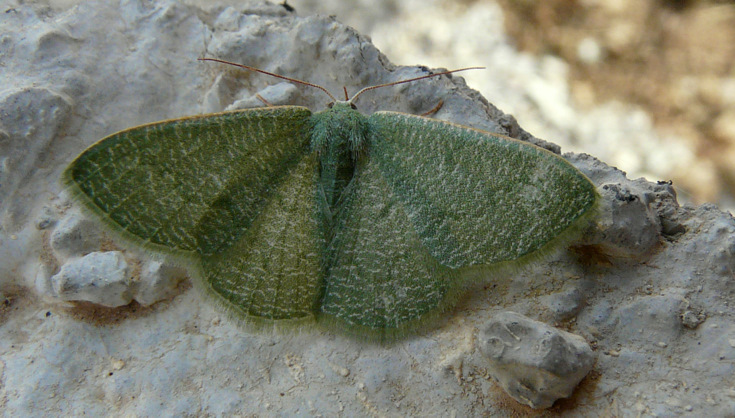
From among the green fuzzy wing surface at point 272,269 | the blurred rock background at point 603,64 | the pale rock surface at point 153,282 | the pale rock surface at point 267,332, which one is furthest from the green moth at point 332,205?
the blurred rock background at point 603,64


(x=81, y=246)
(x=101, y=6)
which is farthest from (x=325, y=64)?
(x=81, y=246)

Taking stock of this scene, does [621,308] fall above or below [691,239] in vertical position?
below

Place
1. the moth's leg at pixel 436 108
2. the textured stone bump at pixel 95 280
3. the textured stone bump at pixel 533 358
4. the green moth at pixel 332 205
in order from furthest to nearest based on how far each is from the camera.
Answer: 1. the moth's leg at pixel 436 108
2. the textured stone bump at pixel 95 280
3. the green moth at pixel 332 205
4. the textured stone bump at pixel 533 358

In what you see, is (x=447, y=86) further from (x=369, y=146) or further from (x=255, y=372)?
(x=255, y=372)

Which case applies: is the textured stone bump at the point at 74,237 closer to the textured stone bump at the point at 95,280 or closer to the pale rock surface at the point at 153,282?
the textured stone bump at the point at 95,280

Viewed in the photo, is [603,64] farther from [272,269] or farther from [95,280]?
[95,280]

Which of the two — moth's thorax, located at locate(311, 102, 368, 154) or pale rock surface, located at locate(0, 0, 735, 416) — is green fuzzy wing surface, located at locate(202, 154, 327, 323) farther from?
moth's thorax, located at locate(311, 102, 368, 154)
